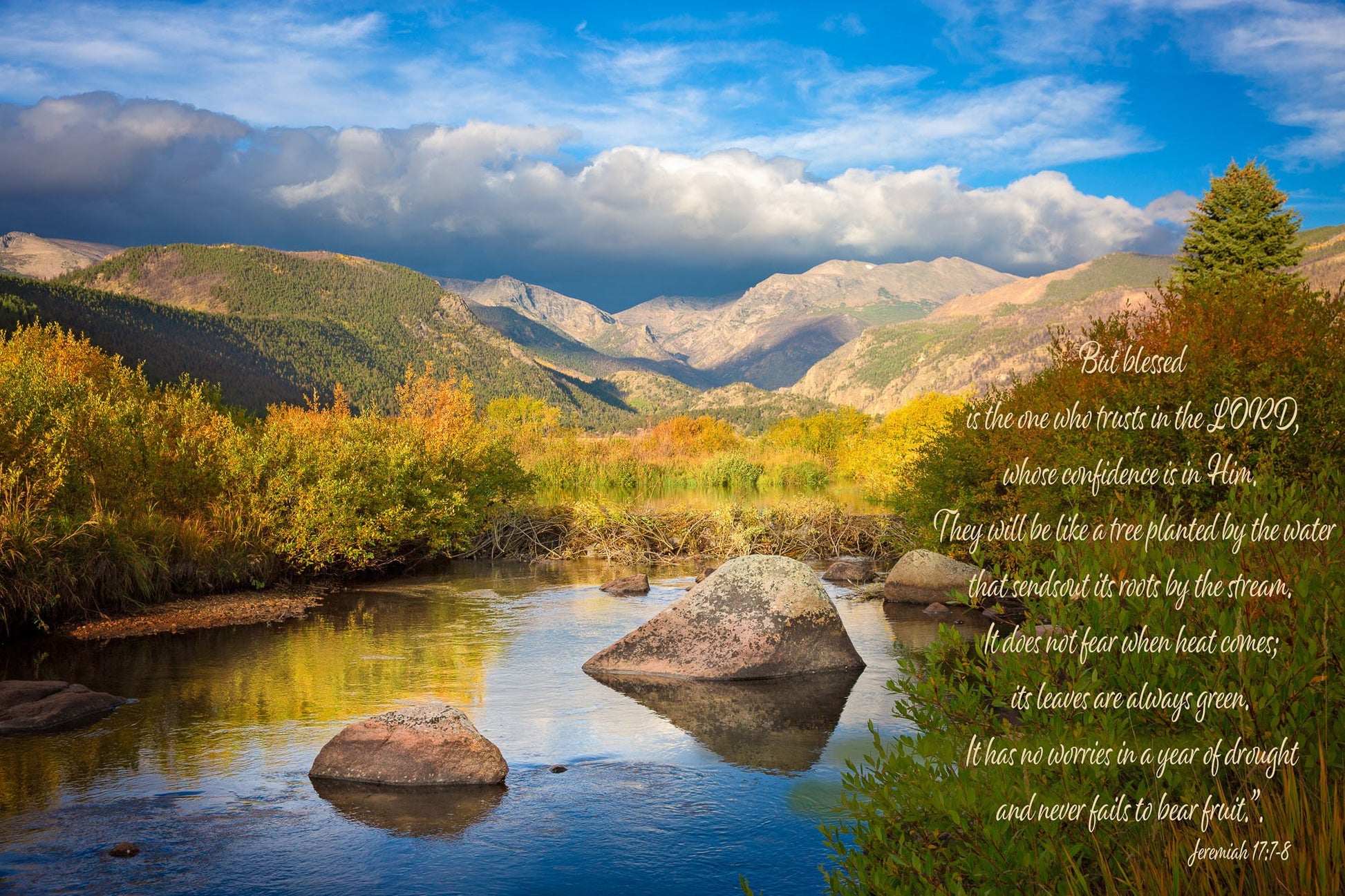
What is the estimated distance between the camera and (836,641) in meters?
13.0

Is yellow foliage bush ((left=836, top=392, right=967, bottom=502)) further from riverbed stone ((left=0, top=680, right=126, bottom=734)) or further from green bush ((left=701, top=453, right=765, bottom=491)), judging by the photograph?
riverbed stone ((left=0, top=680, right=126, bottom=734))

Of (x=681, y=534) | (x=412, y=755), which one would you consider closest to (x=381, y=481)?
(x=681, y=534)

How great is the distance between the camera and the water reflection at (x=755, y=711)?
938 cm

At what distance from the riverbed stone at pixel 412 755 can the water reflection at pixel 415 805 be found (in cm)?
8

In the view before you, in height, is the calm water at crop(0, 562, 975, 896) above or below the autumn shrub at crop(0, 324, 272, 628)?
below

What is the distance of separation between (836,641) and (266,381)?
128757mm

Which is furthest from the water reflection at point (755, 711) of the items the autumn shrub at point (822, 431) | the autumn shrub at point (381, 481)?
the autumn shrub at point (822, 431)

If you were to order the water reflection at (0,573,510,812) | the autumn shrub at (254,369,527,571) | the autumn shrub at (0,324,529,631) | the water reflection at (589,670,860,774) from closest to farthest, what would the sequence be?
the water reflection at (0,573,510,812) → the water reflection at (589,670,860,774) → the autumn shrub at (0,324,529,631) → the autumn shrub at (254,369,527,571)

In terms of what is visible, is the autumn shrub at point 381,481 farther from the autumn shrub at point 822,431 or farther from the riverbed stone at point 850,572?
the autumn shrub at point 822,431

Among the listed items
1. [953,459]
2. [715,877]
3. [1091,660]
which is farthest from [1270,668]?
[953,459]

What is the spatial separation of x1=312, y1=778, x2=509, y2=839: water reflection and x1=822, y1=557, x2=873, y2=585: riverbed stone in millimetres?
14702

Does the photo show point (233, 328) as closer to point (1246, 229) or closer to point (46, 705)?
point (1246, 229)

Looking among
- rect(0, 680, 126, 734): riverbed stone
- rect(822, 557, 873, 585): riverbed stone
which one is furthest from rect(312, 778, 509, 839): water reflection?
rect(822, 557, 873, 585): riverbed stone

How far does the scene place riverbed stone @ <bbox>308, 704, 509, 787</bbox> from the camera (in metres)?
8.38
